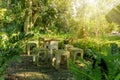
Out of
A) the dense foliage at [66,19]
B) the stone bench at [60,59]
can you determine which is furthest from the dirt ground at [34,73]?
the dense foliage at [66,19]

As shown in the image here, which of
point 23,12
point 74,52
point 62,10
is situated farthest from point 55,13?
point 74,52

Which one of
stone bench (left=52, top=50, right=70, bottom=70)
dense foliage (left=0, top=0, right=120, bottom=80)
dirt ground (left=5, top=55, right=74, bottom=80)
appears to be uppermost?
dense foliage (left=0, top=0, right=120, bottom=80)

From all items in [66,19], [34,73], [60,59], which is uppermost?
[66,19]

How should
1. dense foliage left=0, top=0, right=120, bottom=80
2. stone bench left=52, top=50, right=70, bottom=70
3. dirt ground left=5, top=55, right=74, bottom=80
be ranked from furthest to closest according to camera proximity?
dense foliage left=0, top=0, right=120, bottom=80 → stone bench left=52, top=50, right=70, bottom=70 → dirt ground left=5, top=55, right=74, bottom=80

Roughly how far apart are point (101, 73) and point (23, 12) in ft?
47.5

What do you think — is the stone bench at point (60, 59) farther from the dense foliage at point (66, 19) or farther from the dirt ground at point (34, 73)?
the dense foliage at point (66, 19)

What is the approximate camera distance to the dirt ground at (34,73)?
725 cm

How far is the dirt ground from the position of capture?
23.8ft

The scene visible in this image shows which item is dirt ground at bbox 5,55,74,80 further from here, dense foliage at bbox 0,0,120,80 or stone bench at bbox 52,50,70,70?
dense foliage at bbox 0,0,120,80

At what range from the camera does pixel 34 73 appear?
7.79 meters

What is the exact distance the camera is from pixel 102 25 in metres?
14.7

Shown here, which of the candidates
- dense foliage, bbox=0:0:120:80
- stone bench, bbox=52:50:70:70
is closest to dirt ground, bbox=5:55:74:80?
stone bench, bbox=52:50:70:70

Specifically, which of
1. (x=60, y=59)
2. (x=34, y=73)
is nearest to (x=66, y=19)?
(x=60, y=59)

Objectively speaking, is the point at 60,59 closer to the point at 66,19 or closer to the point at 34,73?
the point at 34,73
